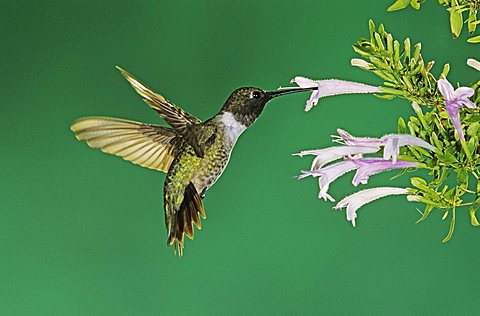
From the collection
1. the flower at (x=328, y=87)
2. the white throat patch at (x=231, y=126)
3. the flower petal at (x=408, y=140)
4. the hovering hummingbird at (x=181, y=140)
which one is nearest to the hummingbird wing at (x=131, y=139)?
the hovering hummingbird at (x=181, y=140)

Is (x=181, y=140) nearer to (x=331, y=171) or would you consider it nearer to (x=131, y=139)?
(x=131, y=139)

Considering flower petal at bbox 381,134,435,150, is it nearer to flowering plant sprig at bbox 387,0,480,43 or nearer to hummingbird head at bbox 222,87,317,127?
flowering plant sprig at bbox 387,0,480,43

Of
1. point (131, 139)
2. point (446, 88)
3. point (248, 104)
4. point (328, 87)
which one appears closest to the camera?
point (446, 88)

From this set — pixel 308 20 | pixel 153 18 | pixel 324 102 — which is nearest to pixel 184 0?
pixel 153 18

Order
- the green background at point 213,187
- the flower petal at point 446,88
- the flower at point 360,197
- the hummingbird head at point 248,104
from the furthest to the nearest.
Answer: the green background at point 213,187 → the hummingbird head at point 248,104 → the flower at point 360,197 → the flower petal at point 446,88

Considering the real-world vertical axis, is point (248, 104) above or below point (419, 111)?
above

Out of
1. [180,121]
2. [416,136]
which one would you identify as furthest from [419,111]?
[180,121]

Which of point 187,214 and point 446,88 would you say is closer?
point 446,88

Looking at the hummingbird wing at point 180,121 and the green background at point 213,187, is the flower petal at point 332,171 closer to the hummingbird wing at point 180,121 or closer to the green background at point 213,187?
the hummingbird wing at point 180,121
